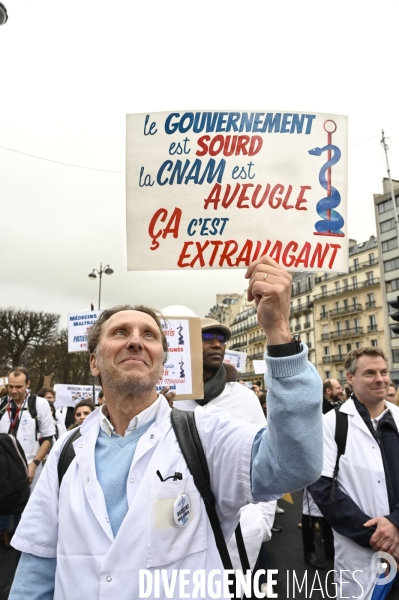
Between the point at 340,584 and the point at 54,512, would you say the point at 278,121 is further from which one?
the point at 340,584

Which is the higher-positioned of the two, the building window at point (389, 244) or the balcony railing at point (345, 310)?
the building window at point (389, 244)

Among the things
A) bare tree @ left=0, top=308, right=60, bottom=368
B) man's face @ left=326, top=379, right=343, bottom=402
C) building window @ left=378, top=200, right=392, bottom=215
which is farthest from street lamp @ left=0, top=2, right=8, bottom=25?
building window @ left=378, top=200, right=392, bottom=215

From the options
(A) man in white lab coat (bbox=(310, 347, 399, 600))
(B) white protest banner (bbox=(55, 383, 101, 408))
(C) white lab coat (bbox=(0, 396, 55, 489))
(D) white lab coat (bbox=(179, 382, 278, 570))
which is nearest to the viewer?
(D) white lab coat (bbox=(179, 382, 278, 570))

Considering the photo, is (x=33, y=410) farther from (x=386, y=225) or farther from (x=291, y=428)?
(x=386, y=225)

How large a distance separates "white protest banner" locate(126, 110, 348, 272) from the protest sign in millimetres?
1150

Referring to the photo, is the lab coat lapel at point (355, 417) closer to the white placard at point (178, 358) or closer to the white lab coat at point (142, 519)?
the white placard at point (178, 358)

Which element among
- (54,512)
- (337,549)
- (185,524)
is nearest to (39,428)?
(337,549)

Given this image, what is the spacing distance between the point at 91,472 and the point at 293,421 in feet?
2.60

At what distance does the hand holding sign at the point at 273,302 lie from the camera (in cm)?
146

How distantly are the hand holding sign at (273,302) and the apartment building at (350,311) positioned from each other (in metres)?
58.9

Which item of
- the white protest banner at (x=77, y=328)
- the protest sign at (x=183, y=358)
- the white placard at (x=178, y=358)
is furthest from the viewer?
the white protest banner at (x=77, y=328)

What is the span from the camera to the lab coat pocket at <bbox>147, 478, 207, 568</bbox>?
58.7 inches

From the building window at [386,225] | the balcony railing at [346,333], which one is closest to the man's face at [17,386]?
the building window at [386,225]

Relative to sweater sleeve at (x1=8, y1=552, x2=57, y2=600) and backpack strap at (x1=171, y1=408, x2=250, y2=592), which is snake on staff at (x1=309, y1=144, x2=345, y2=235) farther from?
sweater sleeve at (x1=8, y1=552, x2=57, y2=600)
